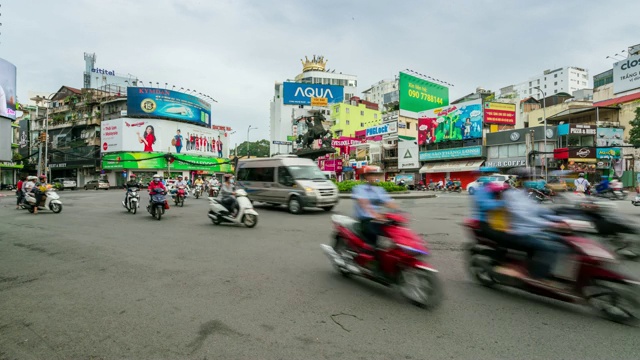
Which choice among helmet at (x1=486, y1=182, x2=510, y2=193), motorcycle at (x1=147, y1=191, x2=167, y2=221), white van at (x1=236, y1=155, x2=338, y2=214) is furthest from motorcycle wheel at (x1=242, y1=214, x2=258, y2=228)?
helmet at (x1=486, y1=182, x2=510, y2=193)

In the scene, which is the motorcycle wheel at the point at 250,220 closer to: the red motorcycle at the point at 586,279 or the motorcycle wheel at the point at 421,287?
the motorcycle wheel at the point at 421,287

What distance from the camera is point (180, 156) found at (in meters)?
54.3

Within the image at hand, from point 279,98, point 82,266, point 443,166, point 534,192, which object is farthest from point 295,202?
point 279,98

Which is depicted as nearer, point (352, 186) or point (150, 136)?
point (352, 186)

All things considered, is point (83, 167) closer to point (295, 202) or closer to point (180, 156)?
point (180, 156)

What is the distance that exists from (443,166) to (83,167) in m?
50.4

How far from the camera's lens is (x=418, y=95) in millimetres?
47344

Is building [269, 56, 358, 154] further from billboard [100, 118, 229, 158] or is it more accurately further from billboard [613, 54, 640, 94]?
billboard [613, 54, 640, 94]

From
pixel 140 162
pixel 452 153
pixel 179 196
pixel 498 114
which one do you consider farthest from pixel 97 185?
pixel 498 114

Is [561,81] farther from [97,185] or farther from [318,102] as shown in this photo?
[97,185]

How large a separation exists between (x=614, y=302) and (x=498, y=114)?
41.7 m

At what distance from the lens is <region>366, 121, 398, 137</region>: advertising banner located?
49731 millimetres

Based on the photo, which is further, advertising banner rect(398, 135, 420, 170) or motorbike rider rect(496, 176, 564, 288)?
advertising banner rect(398, 135, 420, 170)

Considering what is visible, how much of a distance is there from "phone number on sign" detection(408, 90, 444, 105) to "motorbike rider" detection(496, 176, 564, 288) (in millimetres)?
44616
